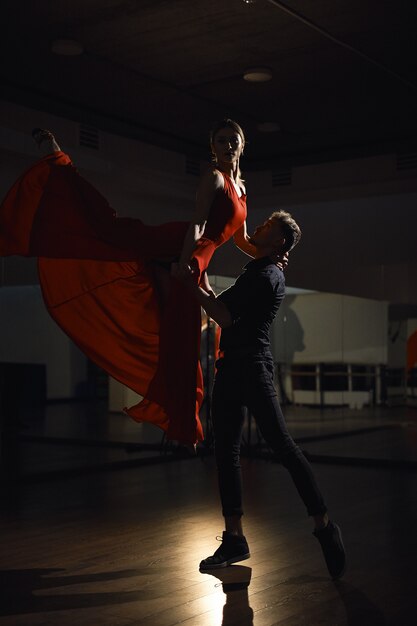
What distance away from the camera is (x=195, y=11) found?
567 cm

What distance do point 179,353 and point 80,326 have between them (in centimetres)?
53

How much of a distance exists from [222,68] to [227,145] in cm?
319

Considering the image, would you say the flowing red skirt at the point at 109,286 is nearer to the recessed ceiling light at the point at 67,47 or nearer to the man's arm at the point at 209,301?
the man's arm at the point at 209,301

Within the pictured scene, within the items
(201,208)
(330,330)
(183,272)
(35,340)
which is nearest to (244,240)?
(201,208)

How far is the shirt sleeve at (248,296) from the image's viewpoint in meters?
3.66

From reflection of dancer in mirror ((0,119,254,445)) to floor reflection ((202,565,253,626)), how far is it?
0.56 meters

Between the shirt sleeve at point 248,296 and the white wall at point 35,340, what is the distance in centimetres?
397

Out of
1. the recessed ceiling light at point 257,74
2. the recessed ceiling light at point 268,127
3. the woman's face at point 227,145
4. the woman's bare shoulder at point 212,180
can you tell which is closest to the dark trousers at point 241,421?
the woman's bare shoulder at point 212,180

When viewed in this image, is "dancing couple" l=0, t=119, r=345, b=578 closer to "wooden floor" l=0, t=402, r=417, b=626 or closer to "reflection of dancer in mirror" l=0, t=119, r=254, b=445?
"reflection of dancer in mirror" l=0, t=119, r=254, b=445

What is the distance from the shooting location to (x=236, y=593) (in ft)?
11.1

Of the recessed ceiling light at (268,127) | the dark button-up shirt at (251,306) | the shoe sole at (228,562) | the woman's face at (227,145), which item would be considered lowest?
the shoe sole at (228,562)

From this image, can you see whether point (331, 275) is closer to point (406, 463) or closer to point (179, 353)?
point (406, 463)

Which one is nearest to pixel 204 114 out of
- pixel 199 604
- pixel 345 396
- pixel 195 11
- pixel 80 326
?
pixel 195 11

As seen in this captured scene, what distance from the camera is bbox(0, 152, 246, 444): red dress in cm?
389
